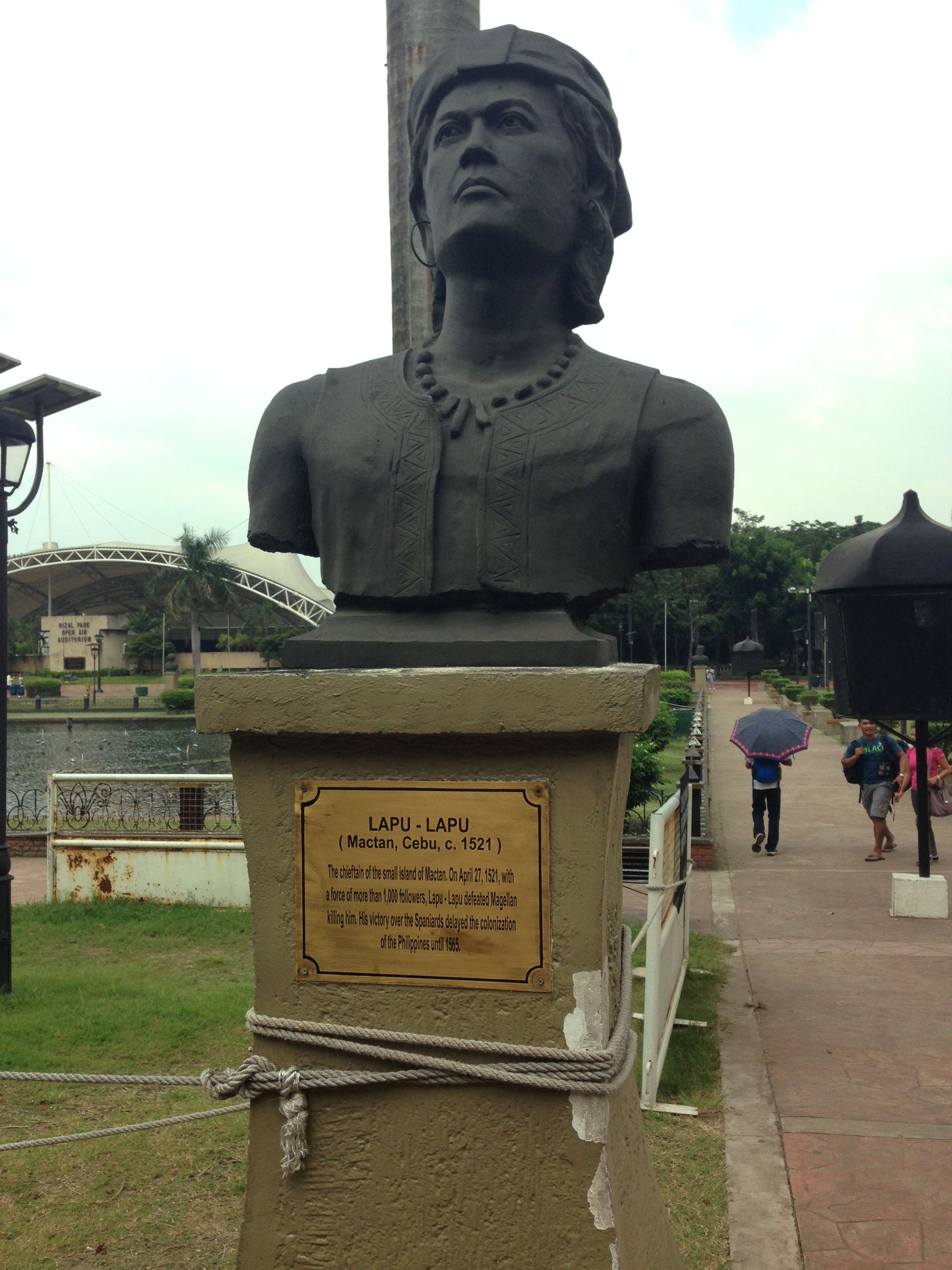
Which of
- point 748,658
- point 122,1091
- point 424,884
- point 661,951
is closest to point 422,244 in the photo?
point 424,884

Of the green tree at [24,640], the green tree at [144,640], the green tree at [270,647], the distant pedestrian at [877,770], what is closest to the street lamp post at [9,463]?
the distant pedestrian at [877,770]

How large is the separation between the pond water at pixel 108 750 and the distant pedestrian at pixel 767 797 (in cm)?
772

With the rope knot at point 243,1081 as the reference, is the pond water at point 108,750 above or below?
below

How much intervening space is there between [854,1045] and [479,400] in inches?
158

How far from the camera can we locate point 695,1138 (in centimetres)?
425

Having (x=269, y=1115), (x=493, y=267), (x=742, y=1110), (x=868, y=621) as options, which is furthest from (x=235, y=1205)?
(x=868, y=621)

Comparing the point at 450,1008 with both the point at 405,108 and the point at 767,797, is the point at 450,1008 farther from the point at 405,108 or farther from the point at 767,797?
the point at 767,797

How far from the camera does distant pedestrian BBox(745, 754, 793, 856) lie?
10.4m

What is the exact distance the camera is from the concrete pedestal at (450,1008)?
2.35 meters

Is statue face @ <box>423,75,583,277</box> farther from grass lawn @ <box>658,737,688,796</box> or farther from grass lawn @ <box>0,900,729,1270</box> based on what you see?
grass lawn @ <box>658,737,688,796</box>

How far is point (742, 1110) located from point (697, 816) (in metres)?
6.49

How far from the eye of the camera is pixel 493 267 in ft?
9.14

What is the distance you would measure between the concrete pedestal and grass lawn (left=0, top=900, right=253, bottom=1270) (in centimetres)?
112

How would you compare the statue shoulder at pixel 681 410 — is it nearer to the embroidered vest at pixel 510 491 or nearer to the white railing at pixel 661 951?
the embroidered vest at pixel 510 491
